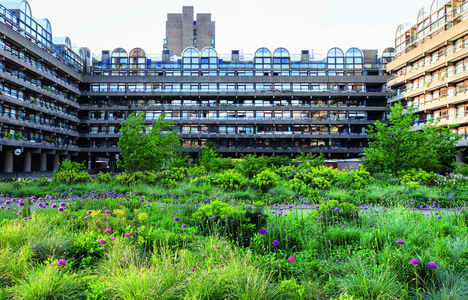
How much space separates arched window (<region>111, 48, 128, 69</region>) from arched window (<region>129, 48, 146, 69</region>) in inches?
54.4

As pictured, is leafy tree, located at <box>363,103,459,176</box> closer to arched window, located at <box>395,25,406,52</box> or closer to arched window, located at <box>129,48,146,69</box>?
arched window, located at <box>395,25,406,52</box>

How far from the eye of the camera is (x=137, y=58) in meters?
57.1

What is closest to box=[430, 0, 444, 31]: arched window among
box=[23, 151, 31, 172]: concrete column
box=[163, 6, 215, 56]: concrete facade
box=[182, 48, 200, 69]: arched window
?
box=[182, 48, 200, 69]: arched window

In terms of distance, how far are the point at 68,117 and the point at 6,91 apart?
1399 centimetres

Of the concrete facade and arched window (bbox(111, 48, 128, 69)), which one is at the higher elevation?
the concrete facade

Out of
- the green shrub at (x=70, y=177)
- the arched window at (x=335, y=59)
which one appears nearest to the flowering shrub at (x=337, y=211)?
the green shrub at (x=70, y=177)

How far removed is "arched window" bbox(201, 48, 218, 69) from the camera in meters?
56.0

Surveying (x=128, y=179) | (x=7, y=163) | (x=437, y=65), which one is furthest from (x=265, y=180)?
Answer: (x=437, y=65)

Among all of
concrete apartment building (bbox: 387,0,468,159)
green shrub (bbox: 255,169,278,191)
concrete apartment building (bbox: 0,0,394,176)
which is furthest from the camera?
concrete apartment building (bbox: 0,0,394,176)

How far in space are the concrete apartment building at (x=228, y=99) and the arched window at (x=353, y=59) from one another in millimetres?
196

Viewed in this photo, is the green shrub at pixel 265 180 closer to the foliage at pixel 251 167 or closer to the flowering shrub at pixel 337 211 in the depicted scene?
the foliage at pixel 251 167

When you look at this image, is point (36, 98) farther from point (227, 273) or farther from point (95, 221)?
point (227, 273)

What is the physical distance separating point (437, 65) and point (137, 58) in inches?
2092

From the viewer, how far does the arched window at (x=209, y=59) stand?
56.0 m
